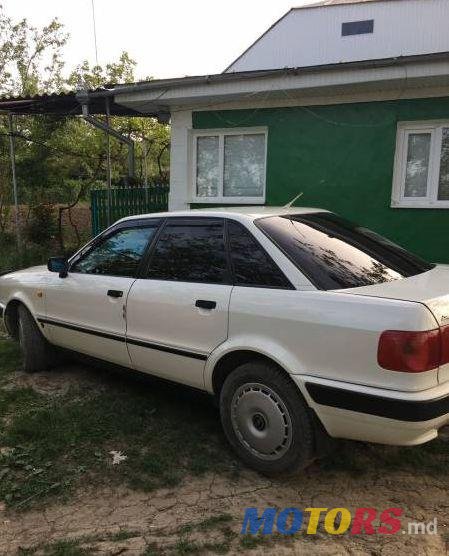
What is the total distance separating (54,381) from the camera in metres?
4.73

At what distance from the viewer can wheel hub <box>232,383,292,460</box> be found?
2953mm

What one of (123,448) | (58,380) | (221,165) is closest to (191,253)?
(123,448)

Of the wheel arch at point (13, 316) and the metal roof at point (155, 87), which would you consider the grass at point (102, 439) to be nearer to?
the wheel arch at point (13, 316)

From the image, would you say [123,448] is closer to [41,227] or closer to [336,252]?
[336,252]

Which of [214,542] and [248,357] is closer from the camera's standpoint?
[214,542]

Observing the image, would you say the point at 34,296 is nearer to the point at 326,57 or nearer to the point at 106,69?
the point at 106,69

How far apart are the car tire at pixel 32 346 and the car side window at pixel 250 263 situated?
240 cm

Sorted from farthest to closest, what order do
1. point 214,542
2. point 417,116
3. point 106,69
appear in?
point 106,69
point 417,116
point 214,542

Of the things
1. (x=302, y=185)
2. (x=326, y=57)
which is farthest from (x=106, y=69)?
(x=302, y=185)

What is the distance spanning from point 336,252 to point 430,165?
13.7 feet

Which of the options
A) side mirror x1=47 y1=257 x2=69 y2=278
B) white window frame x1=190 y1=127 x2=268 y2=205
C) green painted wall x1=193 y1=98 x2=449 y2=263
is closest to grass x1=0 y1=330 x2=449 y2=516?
side mirror x1=47 y1=257 x2=69 y2=278

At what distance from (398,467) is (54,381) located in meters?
3.03

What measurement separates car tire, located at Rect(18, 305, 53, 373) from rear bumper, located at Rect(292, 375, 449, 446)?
9.55 feet

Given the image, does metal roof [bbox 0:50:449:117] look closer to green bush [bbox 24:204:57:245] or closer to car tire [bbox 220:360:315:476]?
green bush [bbox 24:204:57:245]
